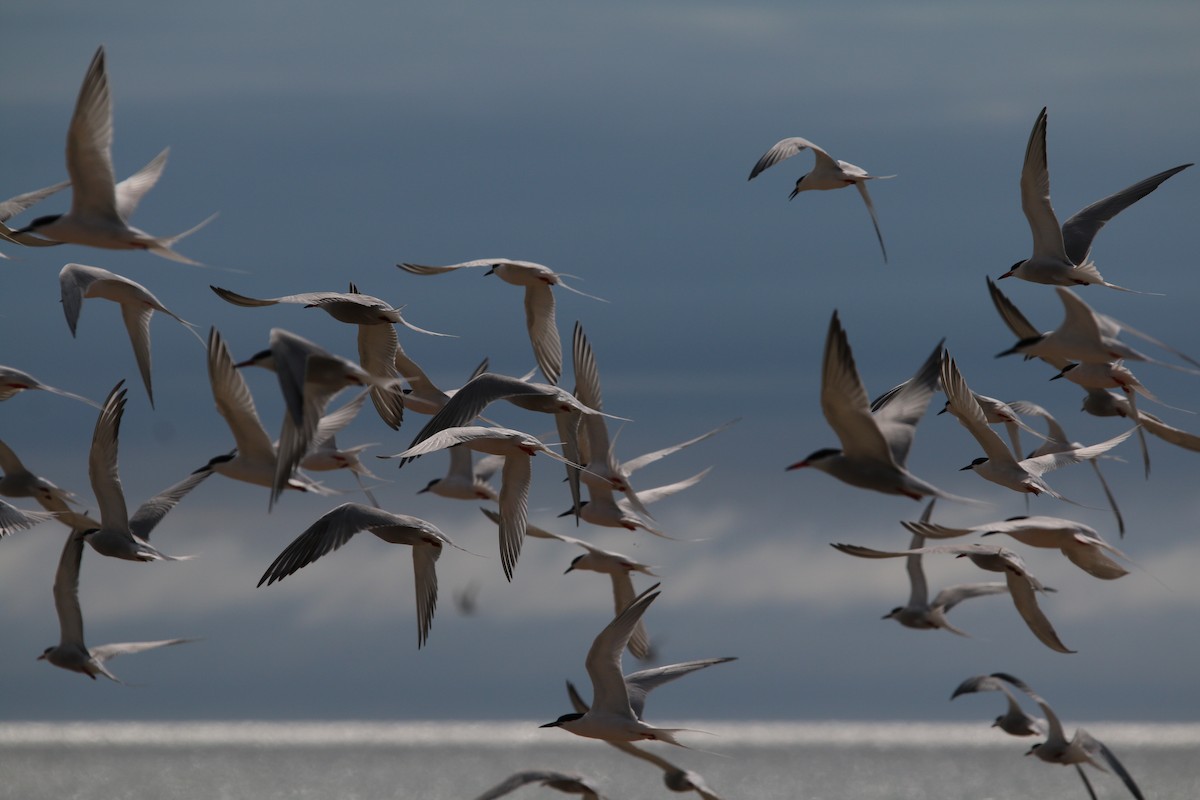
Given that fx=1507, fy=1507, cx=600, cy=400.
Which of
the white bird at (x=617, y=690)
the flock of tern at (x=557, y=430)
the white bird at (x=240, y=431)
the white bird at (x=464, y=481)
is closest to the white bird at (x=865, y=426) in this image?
the flock of tern at (x=557, y=430)

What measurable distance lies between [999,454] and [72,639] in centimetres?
721

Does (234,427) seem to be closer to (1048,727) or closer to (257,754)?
(1048,727)

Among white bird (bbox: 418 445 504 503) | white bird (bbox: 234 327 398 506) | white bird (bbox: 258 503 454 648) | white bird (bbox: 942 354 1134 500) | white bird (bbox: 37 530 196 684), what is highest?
white bird (bbox: 234 327 398 506)

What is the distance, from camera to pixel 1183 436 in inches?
399

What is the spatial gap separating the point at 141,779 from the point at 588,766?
25.4ft

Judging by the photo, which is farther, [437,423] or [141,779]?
[141,779]

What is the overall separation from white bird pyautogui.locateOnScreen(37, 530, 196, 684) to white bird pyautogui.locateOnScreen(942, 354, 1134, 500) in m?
6.20

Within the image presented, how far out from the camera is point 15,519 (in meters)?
9.84

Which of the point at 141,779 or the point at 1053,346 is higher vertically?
the point at 1053,346

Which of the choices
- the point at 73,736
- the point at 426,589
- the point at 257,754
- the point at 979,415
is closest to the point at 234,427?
the point at 426,589

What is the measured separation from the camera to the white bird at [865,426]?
6.81 meters

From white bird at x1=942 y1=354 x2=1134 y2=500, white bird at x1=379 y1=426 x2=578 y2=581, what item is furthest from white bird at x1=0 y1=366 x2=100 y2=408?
white bird at x1=942 y1=354 x2=1134 y2=500

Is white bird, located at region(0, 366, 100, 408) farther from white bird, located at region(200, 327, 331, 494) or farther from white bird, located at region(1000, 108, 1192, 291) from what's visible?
white bird, located at region(1000, 108, 1192, 291)

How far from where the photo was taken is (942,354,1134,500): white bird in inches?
364
